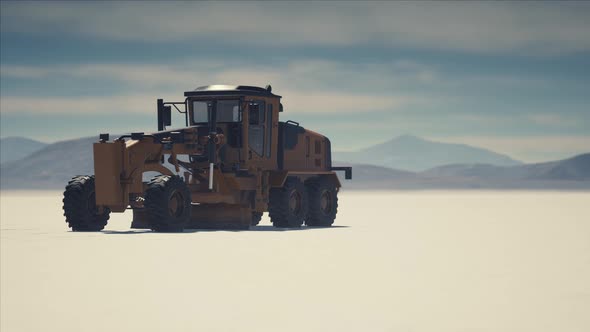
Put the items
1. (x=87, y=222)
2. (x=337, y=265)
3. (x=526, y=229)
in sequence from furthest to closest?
(x=526, y=229) → (x=87, y=222) → (x=337, y=265)

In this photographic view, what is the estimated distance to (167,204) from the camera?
979 inches

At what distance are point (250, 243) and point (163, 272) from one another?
6354mm

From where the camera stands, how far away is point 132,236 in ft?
78.6

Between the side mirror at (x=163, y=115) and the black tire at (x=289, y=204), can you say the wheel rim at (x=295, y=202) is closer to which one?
the black tire at (x=289, y=204)

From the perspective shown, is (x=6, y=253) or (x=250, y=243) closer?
(x=6, y=253)

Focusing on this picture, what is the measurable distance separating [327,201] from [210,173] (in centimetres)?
576

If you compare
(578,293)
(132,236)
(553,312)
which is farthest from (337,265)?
(132,236)

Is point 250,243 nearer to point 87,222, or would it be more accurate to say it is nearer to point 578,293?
point 87,222

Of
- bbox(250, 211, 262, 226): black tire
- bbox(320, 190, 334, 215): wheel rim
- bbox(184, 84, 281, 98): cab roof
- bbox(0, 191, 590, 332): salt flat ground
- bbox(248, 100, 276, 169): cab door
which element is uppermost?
bbox(184, 84, 281, 98): cab roof

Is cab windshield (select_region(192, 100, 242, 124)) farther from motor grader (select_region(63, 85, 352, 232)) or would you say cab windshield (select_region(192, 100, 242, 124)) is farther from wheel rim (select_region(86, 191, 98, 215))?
wheel rim (select_region(86, 191, 98, 215))

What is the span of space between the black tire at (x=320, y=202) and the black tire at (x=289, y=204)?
88 centimetres

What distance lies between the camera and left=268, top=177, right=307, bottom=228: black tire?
28.4 metres

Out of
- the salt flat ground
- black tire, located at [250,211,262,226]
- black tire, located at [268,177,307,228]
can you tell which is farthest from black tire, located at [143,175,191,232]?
black tire, located at [250,211,262,226]

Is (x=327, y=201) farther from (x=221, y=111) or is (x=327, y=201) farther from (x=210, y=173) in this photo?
(x=210, y=173)
